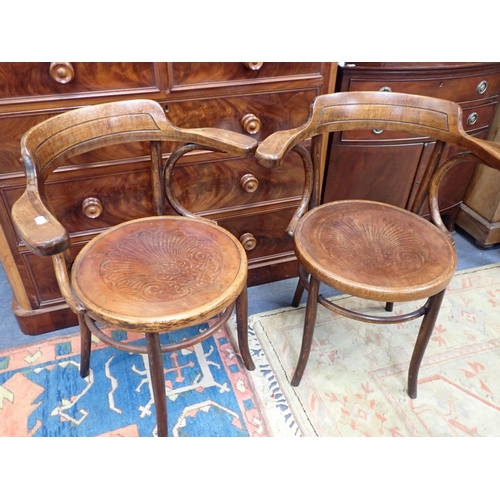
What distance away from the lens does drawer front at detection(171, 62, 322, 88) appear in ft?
4.23

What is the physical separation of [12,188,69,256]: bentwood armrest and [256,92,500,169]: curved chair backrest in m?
0.77

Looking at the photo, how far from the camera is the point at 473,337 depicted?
170cm

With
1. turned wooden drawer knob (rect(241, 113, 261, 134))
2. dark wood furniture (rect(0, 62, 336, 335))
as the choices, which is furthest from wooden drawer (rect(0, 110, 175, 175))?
turned wooden drawer knob (rect(241, 113, 261, 134))

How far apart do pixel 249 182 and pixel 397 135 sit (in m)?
0.70

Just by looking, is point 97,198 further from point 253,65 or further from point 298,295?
point 298,295

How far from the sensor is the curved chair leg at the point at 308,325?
1285 millimetres

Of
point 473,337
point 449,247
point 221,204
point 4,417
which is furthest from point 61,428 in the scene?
point 473,337

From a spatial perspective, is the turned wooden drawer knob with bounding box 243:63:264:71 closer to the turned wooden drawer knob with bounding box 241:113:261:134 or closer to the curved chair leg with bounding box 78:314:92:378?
the turned wooden drawer knob with bounding box 241:113:261:134

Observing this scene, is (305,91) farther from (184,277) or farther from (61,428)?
(61,428)

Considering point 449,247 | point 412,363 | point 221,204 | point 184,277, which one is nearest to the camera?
point 184,277

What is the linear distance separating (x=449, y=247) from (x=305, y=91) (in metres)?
0.74

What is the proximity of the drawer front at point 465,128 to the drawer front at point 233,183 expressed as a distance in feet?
0.89

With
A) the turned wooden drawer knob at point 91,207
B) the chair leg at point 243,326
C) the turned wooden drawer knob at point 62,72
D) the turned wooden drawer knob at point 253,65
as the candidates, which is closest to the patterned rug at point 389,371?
the chair leg at point 243,326

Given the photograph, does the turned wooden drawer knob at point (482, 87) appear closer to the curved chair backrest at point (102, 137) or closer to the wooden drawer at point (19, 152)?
the curved chair backrest at point (102, 137)
